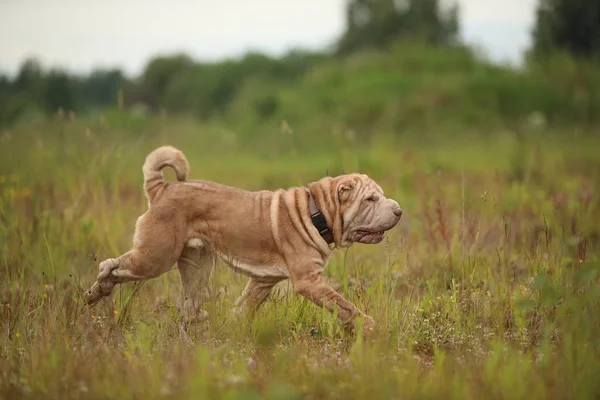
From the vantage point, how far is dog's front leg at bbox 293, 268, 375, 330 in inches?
224

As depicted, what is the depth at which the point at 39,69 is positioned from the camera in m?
22.4

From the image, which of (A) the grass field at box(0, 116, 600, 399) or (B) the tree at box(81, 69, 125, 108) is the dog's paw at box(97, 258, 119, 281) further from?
(B) the tree at box(81, 69, 125, 108)

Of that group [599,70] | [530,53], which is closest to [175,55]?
[530,53]

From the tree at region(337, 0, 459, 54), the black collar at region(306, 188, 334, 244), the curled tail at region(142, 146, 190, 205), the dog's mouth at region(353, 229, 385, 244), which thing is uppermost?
the tree at region(337, 0, 459, 54)

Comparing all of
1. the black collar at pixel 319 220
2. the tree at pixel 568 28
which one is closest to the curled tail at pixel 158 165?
the black collar at pixel 319 220

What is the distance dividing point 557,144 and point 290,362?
13.9m

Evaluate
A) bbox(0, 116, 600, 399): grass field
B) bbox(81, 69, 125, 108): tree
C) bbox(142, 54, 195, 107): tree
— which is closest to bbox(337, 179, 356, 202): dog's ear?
bbox(0, 116, 600, 399): grass field

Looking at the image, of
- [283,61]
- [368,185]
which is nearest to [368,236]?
[368,185]

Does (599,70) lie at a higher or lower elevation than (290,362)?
higher

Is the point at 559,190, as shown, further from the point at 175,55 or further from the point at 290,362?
the point at 175,55

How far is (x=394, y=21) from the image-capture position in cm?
3281

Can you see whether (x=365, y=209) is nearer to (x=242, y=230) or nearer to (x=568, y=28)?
(x=242, y=230)

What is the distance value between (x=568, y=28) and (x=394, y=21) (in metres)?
8.66

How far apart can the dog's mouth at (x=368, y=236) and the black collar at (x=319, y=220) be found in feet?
0.74
